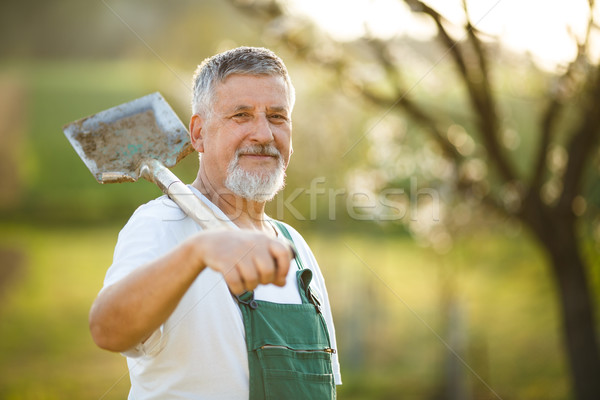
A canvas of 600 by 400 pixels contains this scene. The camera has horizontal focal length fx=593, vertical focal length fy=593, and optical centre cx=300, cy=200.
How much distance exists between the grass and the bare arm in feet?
17.9

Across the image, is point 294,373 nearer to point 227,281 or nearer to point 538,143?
point 227,281

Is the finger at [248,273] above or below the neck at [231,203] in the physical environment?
below

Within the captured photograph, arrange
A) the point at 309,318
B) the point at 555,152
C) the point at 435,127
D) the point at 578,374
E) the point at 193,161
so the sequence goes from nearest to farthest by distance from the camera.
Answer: the point at 309,318 < the point at 435,127 < the point at 578,374 < the point at 555,152 < the point at 193,161

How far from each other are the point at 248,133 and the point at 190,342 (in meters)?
0.71

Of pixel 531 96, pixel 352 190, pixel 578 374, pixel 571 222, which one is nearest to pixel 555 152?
pixel 531 96

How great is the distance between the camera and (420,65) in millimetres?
5938

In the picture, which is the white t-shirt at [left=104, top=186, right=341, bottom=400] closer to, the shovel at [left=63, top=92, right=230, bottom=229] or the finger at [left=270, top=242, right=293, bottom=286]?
the finger at [left=270, top=242, right=293, bottom=286]

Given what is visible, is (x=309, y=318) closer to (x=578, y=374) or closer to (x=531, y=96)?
(x=578, y=374)

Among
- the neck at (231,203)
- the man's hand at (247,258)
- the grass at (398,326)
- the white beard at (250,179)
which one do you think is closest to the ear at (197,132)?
the neck at (231,203)

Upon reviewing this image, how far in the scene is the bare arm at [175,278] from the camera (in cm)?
117

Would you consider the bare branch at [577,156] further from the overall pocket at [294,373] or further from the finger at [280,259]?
the finger at [280,259]

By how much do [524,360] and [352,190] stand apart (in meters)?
4.01

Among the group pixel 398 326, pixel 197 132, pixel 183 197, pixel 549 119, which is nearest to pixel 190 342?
pixel 183 197

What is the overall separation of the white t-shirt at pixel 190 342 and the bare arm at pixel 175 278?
173 mm
